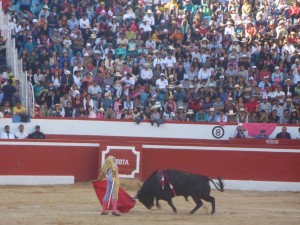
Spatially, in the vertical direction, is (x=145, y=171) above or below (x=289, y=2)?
below

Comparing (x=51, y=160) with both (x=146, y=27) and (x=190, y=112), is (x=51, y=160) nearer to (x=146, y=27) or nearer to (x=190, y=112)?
(x=190, y=112)

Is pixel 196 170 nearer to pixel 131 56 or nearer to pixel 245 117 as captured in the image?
pixel 245 117

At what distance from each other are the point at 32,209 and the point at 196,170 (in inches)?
231

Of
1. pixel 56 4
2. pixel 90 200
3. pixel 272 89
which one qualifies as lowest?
pixel 90 200

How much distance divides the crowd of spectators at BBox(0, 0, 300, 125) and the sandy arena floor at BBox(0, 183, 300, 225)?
2985 mm

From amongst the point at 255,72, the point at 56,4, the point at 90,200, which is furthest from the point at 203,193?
the point at 56,4

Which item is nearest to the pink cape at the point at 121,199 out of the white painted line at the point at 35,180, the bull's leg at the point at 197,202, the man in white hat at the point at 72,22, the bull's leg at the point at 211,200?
the bull's leg at the point at 197,202

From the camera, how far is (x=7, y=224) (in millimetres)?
14344

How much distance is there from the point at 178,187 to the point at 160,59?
891 cm

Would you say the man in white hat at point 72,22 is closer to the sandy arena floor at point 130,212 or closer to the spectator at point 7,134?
the spectator at point 7,134

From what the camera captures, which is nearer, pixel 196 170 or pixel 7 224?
pixel 7 224

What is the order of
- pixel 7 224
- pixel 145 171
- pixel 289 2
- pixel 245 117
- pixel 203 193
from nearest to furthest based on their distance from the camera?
1. pixel 7 224
2. pixel 203 193
3. pixel 145 171
4. pixel 245 117
5. pixel 289 2

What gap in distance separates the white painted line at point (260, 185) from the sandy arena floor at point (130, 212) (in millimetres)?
554

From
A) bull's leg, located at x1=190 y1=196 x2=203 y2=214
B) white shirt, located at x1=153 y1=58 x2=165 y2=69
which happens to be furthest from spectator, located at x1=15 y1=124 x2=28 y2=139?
bull's leg, located at x1=190 y1=196 x2=203 y2=214
